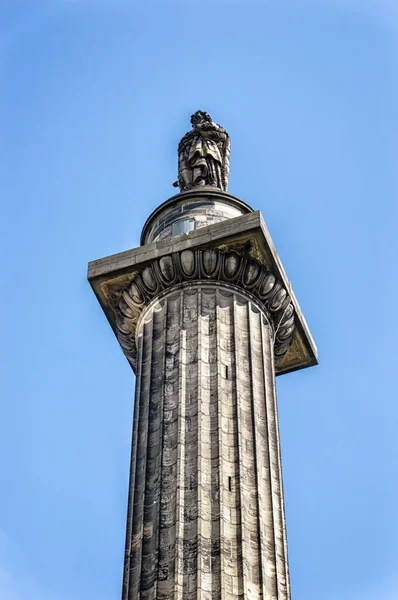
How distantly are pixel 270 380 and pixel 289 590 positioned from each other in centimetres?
478

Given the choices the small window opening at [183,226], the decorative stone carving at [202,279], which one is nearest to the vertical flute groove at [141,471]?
the decorative stone carving at [202,279]

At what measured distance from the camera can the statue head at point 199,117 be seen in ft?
95.3

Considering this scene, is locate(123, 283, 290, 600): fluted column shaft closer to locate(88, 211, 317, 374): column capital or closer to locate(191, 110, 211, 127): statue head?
locate(88, 211, 317, 374): column capital

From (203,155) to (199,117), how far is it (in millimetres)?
1523

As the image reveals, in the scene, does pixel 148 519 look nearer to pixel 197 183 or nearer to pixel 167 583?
pixel 167 583

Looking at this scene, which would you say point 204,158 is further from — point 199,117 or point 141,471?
point 141,471

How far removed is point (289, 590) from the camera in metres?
19.2

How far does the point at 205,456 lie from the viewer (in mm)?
20328

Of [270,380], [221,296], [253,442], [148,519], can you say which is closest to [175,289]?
[221,296]

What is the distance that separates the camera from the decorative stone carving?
2392cm

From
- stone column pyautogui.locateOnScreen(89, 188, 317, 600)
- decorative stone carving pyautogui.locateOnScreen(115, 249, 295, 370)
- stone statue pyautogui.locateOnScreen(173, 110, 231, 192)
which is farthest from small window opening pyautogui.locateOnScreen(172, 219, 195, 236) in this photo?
stone statue pyautogui.locateOnScreen(173, 110, 231, 192)

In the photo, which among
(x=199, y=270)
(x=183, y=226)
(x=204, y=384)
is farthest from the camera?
(x=183, y=226)

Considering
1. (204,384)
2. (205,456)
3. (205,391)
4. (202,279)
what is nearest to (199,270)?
(202,279)

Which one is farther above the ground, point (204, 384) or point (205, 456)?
point (204, 384)
